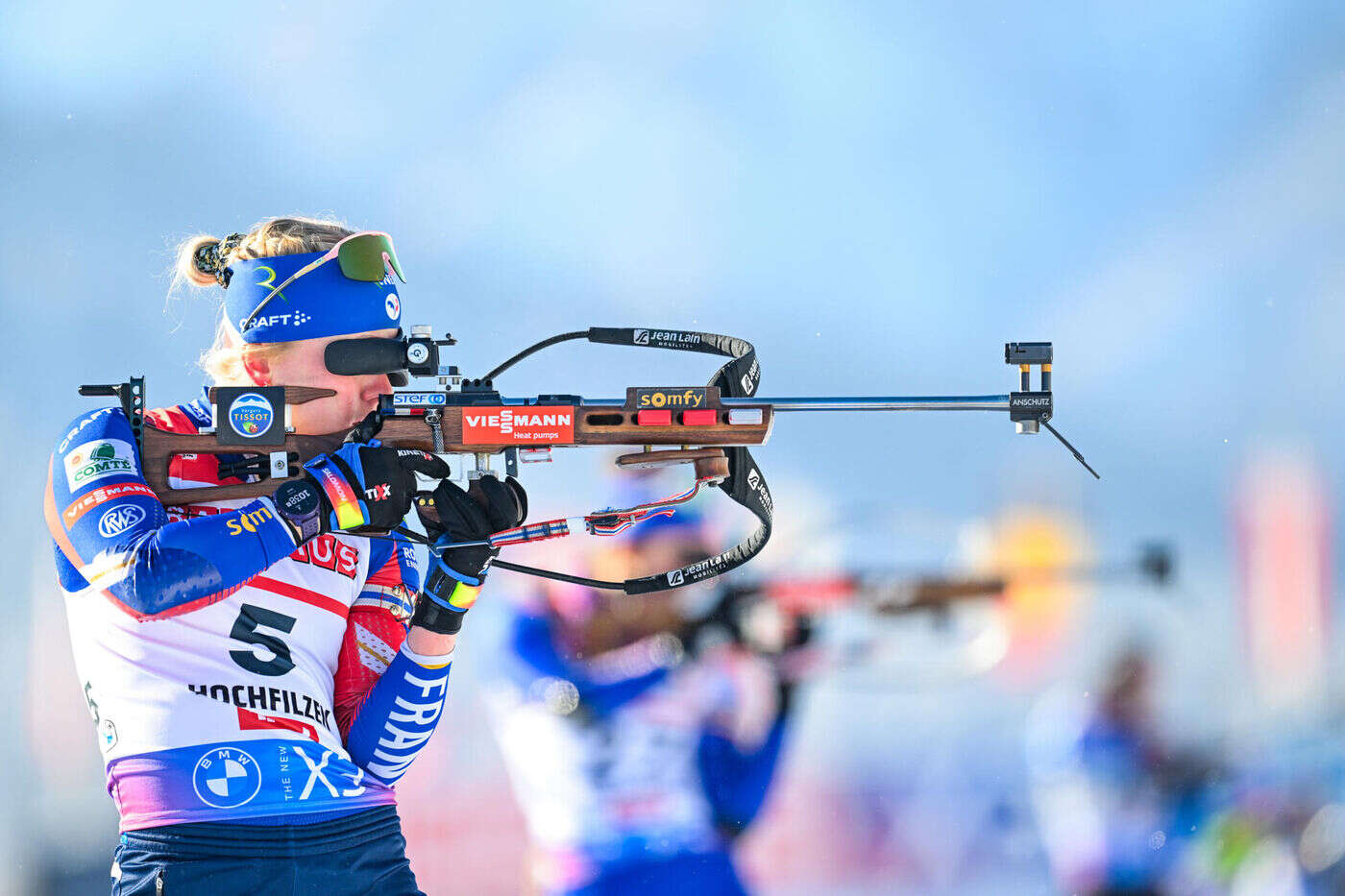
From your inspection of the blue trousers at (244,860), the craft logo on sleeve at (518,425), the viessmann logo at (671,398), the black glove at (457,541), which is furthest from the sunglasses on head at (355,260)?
the blue trousers at (244,860)

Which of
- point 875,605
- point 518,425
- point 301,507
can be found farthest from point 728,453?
point 875,605

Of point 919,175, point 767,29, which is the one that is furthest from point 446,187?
point 919,175

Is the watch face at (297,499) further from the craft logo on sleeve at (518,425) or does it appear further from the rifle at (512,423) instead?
the craft logo on sleeve at (518,425)

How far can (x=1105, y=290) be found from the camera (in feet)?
11.8

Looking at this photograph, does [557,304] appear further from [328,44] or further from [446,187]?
[328,44]

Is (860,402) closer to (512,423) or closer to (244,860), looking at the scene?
(512,423)

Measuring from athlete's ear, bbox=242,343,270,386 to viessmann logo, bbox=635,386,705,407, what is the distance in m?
0.68

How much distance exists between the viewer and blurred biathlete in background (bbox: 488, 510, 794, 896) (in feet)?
11.7

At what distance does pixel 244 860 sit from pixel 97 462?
26.5 inches

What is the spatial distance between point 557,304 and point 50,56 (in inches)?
63.7

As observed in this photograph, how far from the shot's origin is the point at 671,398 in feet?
7.48

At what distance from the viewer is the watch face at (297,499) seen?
195 centimetres

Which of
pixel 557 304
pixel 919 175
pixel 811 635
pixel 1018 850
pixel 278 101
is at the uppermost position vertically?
pixel 278 101

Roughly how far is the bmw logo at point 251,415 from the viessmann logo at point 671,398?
2.14 feet
